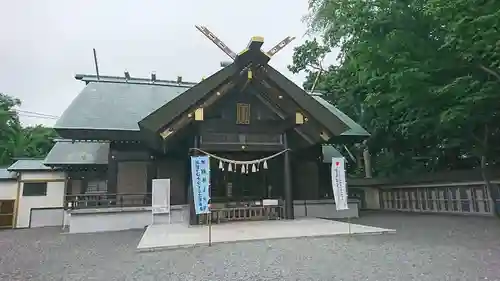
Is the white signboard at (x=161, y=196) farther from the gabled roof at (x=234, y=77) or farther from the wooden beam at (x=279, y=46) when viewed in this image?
the wooden beam at (x=279, y=46)

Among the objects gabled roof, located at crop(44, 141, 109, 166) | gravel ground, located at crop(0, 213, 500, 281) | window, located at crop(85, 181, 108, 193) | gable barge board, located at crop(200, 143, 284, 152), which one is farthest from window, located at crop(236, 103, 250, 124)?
window, located at crop(85, 181, 108, 193)

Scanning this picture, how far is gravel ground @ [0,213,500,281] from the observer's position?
4945 mm

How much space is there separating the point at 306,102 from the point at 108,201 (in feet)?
26.0

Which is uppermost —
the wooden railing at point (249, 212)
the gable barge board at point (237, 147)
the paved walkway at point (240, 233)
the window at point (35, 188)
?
the gable barge board at point (237, 147)

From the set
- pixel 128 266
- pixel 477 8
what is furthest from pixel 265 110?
pixel 128 266

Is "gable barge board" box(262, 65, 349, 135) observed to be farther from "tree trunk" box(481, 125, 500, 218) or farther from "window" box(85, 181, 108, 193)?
"window" box(85, 181, 108, 193)

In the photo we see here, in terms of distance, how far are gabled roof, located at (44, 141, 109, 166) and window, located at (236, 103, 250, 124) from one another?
7.30m

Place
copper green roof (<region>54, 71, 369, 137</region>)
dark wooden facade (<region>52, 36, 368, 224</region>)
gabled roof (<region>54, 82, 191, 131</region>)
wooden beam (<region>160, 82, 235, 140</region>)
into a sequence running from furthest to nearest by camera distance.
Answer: gabled roof (<region>54, 82, 191, 131</region>) < copper green roof (<region>54, 71, 369, 137</region>) < dark wooden facade (<region>52, 36, 368, 224</region>) < wooden beam (<region>160, 82, 235, 140</region>)

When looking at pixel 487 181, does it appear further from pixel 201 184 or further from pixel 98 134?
pixel 98 134

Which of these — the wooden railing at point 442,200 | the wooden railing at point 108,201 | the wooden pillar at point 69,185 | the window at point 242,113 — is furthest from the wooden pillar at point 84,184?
the wooden railing at point 442,200

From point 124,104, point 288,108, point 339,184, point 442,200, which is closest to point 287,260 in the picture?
point 339,184

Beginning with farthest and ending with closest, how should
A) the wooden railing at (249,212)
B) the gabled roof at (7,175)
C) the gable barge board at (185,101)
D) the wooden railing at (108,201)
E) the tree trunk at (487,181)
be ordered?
the gabled roof at (7,175) → the wooden railing at (108,201) → the tree trunk at (487,181) → the wooden railing at (249,212) → the gable barge board at (185,101)

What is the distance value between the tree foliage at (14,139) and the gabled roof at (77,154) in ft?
48.6

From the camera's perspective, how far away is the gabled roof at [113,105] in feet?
40.8
